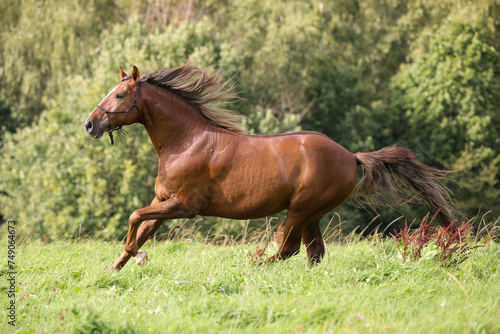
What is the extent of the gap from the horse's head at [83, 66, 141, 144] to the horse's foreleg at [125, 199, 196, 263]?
0.98 metres

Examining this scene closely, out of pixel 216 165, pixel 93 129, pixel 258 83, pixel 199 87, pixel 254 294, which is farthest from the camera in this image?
pixel 258 83

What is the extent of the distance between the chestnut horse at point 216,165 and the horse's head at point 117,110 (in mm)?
11

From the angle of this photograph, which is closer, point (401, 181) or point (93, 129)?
point (93, 129)

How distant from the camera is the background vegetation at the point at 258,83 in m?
21.6

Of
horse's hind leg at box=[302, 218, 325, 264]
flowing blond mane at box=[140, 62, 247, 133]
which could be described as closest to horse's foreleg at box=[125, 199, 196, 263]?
flowing blond mane at box=[140, 62, 247, 133]

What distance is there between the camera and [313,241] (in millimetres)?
6336

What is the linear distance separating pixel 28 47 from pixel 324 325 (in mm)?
28420

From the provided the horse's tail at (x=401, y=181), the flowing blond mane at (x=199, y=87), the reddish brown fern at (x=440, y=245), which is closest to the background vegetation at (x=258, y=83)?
the flowing blond mane at (x=199, y=87)

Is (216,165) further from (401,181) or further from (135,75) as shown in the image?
(401,181)

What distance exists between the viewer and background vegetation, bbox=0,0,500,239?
2161 centimetres

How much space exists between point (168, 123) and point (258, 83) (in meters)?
21.6

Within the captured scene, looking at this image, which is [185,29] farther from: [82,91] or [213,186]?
[213,186]

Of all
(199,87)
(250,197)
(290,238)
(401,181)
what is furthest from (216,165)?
(401,181)

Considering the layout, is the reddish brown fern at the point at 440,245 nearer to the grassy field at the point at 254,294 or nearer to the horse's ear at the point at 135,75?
the grassy field at the point at 254,294
